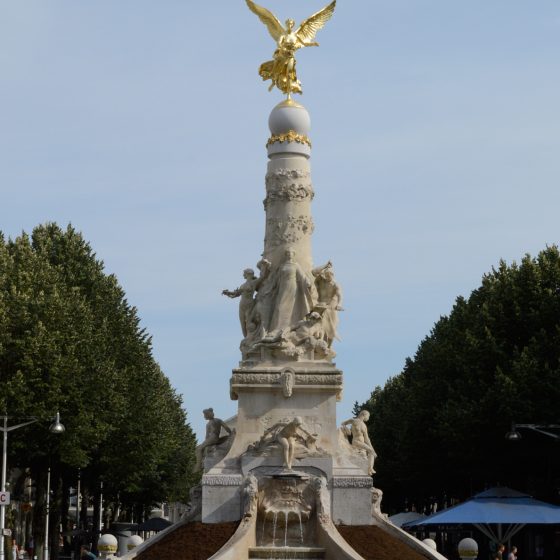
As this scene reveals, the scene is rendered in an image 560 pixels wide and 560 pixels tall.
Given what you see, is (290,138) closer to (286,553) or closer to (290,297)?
(290,297)

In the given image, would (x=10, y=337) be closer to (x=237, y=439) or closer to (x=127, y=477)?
(x=127, y=477)

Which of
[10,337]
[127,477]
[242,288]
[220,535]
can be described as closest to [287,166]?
[242,288]

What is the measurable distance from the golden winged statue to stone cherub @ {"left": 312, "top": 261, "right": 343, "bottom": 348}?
5484 millimetres

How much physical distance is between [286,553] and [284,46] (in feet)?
48.7

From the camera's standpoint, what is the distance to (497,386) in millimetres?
56656

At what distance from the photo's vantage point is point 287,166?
41.6 metres

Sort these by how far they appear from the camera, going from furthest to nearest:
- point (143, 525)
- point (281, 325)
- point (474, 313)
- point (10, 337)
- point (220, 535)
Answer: point (143, 525) → point (474, 313) → point (10, 337) → point (281, 325) → point (220, 535)

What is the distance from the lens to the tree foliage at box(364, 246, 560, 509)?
5584 centimetres

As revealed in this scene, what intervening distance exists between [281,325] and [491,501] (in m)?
9.66

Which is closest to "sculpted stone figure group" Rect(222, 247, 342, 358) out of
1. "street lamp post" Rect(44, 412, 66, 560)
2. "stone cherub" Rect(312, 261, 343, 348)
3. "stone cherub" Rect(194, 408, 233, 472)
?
"stone cherub" Rect(312, 261, 343, 348)

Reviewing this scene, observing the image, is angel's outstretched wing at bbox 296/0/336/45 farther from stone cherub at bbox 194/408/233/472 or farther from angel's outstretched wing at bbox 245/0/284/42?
stone cherub at bbox 194/408/233/472

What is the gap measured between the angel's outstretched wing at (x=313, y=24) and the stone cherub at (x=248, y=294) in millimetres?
6838

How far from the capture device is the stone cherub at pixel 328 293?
4091cm

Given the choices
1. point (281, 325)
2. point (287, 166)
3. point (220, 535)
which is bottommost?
point (220, 535)
